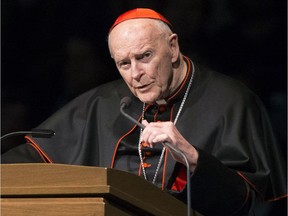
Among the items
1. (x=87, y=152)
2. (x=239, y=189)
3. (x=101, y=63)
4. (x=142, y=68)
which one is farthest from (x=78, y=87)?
(x=239, y=189)

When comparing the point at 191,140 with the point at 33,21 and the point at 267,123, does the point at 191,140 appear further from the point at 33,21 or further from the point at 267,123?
the point at 33,21

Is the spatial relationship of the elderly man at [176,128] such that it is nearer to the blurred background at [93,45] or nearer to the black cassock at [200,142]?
the black cassock at [200,142]

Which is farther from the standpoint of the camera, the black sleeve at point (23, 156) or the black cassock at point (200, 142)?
the black sleeve at point (23, 156)

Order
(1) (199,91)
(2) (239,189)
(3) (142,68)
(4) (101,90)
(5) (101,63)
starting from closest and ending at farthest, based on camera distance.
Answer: (2) (239,189), (3) (142,68), (1) (199,91), (4) (101,90), (5) (101,63)

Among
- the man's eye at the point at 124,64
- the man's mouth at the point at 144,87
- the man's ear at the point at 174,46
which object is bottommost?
the man's mouth at the point at 144,87

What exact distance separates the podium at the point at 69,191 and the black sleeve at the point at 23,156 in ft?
4.66

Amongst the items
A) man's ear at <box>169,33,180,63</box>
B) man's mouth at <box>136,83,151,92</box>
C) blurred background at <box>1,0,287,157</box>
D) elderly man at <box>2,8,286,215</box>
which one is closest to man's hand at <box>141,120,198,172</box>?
elderly man at <box>2,8,286,215</box>

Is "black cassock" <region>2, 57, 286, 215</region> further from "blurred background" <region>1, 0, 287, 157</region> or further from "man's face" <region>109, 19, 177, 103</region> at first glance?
"blurred background" <region>1, 0, 287, 157</region>

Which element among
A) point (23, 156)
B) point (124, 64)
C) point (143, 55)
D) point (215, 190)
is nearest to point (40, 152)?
point (23, 156)

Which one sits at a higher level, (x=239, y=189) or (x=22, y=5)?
(x=22, y=5)

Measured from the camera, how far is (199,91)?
495cm

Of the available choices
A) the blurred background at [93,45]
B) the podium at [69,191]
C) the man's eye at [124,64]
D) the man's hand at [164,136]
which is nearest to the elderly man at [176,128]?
the man's eye at [124,64]

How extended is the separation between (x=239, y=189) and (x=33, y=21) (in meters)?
2.29

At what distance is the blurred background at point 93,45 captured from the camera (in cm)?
556
